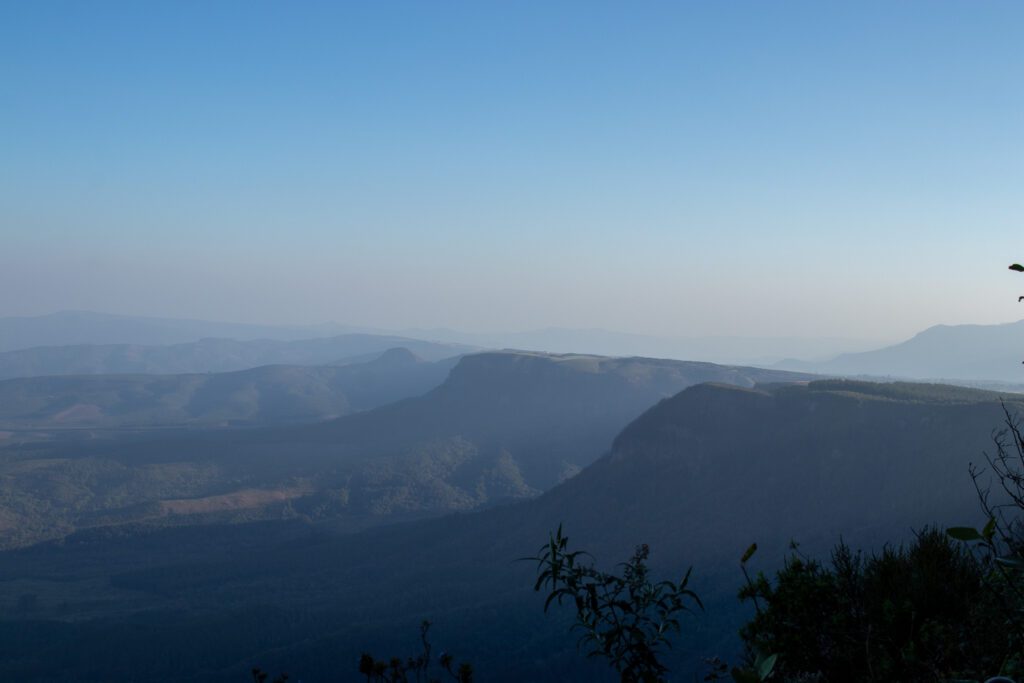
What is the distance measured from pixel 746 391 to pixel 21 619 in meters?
106

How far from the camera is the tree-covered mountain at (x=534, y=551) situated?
7800cm

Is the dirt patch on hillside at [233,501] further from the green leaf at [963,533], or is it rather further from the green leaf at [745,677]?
the green leaf at [963,533]

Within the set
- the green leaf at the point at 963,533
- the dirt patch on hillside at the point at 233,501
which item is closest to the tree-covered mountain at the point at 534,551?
the dirt patch on hillside at the point at 233,501

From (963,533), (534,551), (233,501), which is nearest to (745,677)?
(963,533)

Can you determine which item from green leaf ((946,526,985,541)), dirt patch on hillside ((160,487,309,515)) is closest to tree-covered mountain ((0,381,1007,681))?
dirt patch on hillside ((160,487,309,515))

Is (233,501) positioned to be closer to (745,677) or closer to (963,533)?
(745,677)

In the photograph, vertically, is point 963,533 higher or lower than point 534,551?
higher

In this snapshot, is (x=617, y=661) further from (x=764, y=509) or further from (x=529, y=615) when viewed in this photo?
(x=764, y=509)

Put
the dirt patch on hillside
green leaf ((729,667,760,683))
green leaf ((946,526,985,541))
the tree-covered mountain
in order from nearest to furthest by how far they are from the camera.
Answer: green leaf ((729,667,760,683)) → green leaf ((946,526,985,541)) → the tree-covered mountain → the dirt patch on hillside

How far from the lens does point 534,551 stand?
109688 mm

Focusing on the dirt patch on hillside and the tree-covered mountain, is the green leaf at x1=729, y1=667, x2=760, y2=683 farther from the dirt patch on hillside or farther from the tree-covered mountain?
the dirt patch on hillside

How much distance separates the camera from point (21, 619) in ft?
350

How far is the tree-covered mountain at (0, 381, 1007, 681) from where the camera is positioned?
78.0m

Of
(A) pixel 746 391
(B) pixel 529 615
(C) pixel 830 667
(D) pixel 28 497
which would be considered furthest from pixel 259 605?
(D) pixel 28 497
